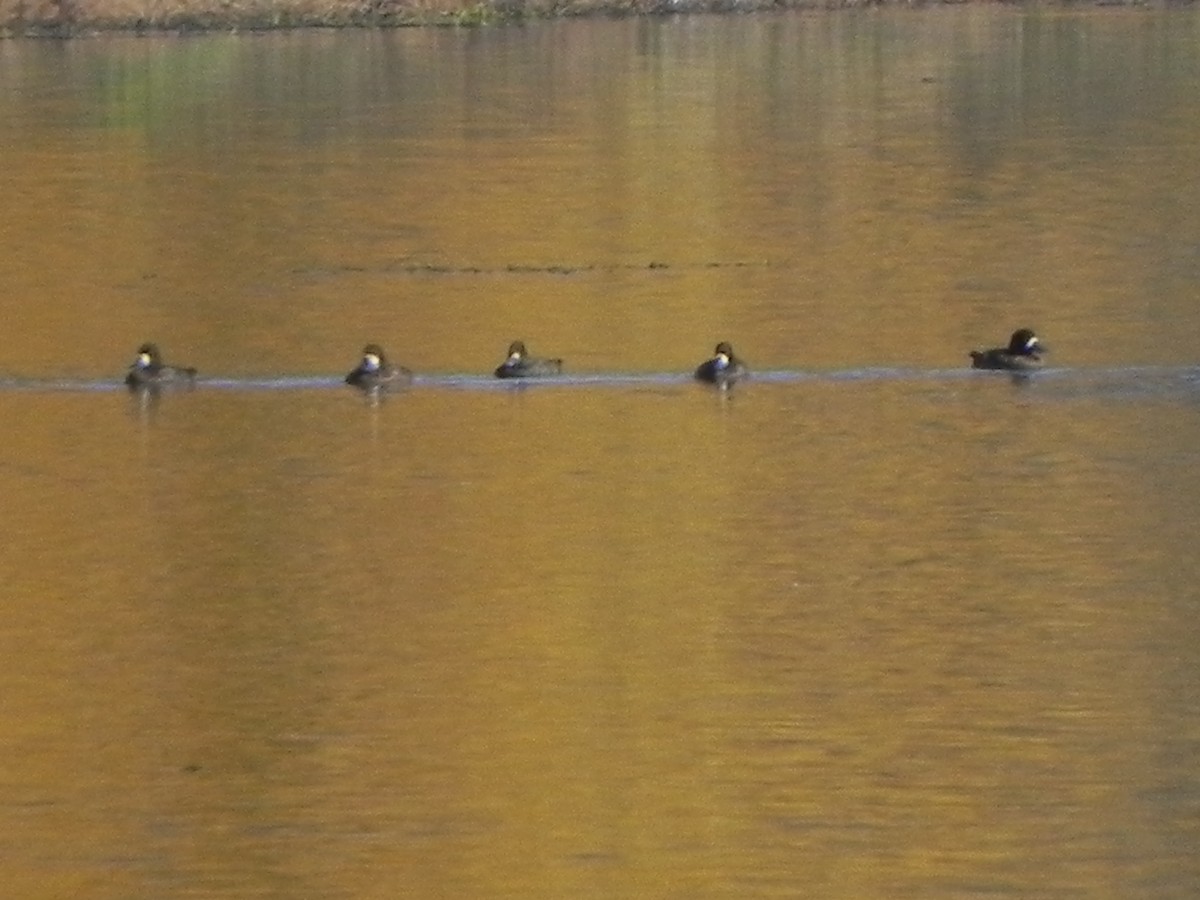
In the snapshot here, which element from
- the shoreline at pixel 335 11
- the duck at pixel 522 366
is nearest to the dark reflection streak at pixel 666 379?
the duck at pixel 522 366

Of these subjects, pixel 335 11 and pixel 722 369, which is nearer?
pixel 722 369

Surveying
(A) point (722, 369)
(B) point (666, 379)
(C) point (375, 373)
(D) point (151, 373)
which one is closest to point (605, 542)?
(A) point (722, 369)

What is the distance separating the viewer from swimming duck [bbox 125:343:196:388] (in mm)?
28406

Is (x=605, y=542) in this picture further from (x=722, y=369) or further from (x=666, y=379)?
(x=666, y=379)

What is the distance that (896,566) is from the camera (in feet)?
69.2

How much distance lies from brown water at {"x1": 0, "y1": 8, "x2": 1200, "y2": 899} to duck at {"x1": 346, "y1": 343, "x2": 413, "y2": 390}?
0.21 metres

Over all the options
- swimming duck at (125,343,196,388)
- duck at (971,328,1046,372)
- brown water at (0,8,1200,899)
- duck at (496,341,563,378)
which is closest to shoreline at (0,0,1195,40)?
brown water at (0,8,1200,899)

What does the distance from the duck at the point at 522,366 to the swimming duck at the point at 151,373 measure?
2458 millimetres

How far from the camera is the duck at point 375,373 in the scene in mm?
28047

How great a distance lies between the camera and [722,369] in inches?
1101

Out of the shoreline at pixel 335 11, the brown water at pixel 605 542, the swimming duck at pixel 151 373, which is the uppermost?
the shoreline at pixel 335 11

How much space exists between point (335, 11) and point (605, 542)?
58.2 metres

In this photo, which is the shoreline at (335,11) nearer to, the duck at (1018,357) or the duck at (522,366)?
the duck at (522,366)

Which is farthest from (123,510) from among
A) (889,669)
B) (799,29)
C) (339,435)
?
(799,29)
